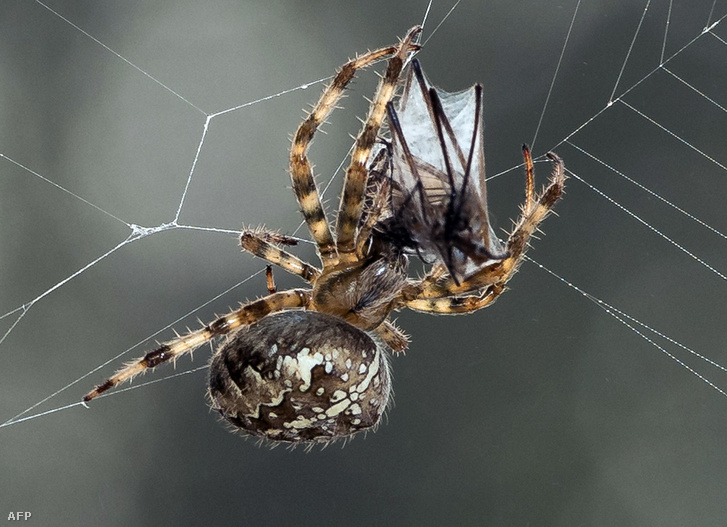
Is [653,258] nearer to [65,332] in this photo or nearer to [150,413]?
[150,413]

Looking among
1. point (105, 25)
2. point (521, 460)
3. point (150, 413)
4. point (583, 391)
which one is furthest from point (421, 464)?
point (105, 25)

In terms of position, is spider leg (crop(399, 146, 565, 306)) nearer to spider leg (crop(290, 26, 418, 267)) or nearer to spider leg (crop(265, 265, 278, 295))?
spider leg (crop(290, 26, 418, 267))

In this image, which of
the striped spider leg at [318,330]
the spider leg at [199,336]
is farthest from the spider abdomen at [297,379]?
the spider leg at [199,336]

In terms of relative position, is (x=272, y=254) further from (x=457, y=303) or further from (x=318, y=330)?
(x=457, y=303)

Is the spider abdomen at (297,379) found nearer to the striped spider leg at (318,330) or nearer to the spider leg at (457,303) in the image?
the striped spider leg at (318,330)

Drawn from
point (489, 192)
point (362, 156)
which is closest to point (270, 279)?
point (362, 156)

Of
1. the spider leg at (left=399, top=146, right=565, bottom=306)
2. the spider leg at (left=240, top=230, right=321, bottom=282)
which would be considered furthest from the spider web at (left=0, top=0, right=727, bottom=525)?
the spider leg at (left=399, top=146, right=565, bottom=306)
